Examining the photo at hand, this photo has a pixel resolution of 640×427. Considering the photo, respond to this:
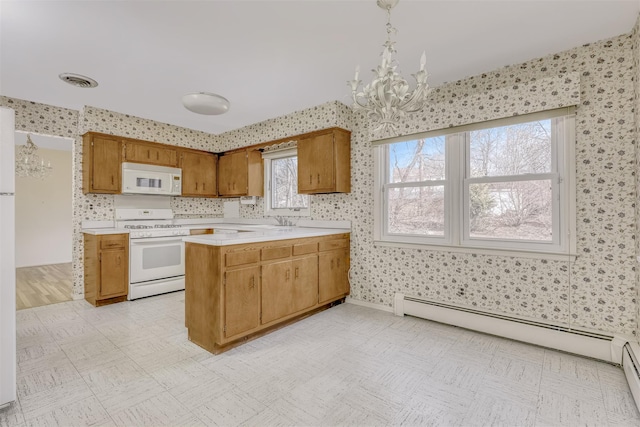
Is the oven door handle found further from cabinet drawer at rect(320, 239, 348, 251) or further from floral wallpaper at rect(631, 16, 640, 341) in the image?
floral wallpaper at rect(631, 16, 640, 341)

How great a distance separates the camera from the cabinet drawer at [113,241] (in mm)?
3797

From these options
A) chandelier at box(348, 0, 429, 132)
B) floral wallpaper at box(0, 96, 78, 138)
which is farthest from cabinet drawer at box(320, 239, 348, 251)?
floral wallpaper at box(0, 96, 78, 138)

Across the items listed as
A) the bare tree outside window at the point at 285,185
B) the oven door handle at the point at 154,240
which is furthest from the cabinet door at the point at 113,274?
the bare tree outside window at the point at 285,185

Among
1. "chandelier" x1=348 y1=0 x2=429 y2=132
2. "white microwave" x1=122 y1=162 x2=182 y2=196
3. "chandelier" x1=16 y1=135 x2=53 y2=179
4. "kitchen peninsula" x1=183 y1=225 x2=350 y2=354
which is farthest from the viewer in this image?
"chandelier" x1=16 y1=135 x2=53 y2=179

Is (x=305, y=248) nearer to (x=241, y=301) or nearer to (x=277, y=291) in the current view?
(x=277, y=291)

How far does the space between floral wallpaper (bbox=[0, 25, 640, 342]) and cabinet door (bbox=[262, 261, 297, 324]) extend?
113 cm

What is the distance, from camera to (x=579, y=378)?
7.09ft

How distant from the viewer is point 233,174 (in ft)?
17.0

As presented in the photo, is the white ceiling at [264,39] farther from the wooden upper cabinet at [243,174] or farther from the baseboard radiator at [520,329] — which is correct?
the baseboard radiator at [520,329]

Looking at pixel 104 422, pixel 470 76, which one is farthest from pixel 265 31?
pixel 104 422

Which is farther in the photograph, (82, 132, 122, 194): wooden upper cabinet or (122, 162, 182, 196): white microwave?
(122, 162, 182, 196): white microwave

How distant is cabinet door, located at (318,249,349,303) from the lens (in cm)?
354

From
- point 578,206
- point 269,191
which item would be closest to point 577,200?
point 578,206

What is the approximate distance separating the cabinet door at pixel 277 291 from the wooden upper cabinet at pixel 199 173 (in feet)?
9.18
